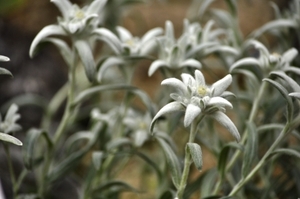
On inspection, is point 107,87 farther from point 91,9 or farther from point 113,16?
point 113,16

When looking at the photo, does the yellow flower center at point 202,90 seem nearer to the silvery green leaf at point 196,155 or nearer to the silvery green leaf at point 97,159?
the silvery green leaf at point 196,155

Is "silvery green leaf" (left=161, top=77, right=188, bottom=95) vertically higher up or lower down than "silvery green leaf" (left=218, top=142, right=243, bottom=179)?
higher up

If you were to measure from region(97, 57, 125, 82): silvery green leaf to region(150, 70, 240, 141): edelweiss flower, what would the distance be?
329 millimetres

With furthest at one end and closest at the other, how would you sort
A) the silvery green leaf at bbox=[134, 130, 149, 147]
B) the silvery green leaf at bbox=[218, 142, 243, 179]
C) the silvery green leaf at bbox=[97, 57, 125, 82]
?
the silvery green leaf at bbox=[134, 130, 149, 147] → the silvery green leaf at bbox=[97, 57, 125, 82] → the silvery green leaf at bbox=[218, 142, 243, 179]

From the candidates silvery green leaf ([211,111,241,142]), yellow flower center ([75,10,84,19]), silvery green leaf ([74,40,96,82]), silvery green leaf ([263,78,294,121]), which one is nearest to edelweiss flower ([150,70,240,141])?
silvery green leaf ([211,111,241,142])

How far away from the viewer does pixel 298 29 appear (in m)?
1.57

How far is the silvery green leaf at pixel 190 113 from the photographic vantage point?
97 centimetres

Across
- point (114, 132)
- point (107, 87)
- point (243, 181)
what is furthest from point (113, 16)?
point (243, 181)

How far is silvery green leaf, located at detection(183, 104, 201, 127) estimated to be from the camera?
966 mm

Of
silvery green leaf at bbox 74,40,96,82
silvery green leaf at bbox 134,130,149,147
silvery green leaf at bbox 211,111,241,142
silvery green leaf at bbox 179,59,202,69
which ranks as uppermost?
silvery green leaf at bbox 74,40,96,82

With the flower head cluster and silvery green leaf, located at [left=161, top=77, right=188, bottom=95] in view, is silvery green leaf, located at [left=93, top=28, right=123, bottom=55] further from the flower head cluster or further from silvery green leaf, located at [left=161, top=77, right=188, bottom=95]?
silvery green leaf, located at [left=161, top=77, right=188, bottom=95]

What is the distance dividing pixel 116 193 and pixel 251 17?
90.7 inches

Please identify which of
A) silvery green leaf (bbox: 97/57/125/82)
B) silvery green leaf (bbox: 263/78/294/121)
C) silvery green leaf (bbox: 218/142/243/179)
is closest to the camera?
silvery green leaf (bbox: 263/78/294/121)

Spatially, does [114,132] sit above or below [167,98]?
below
